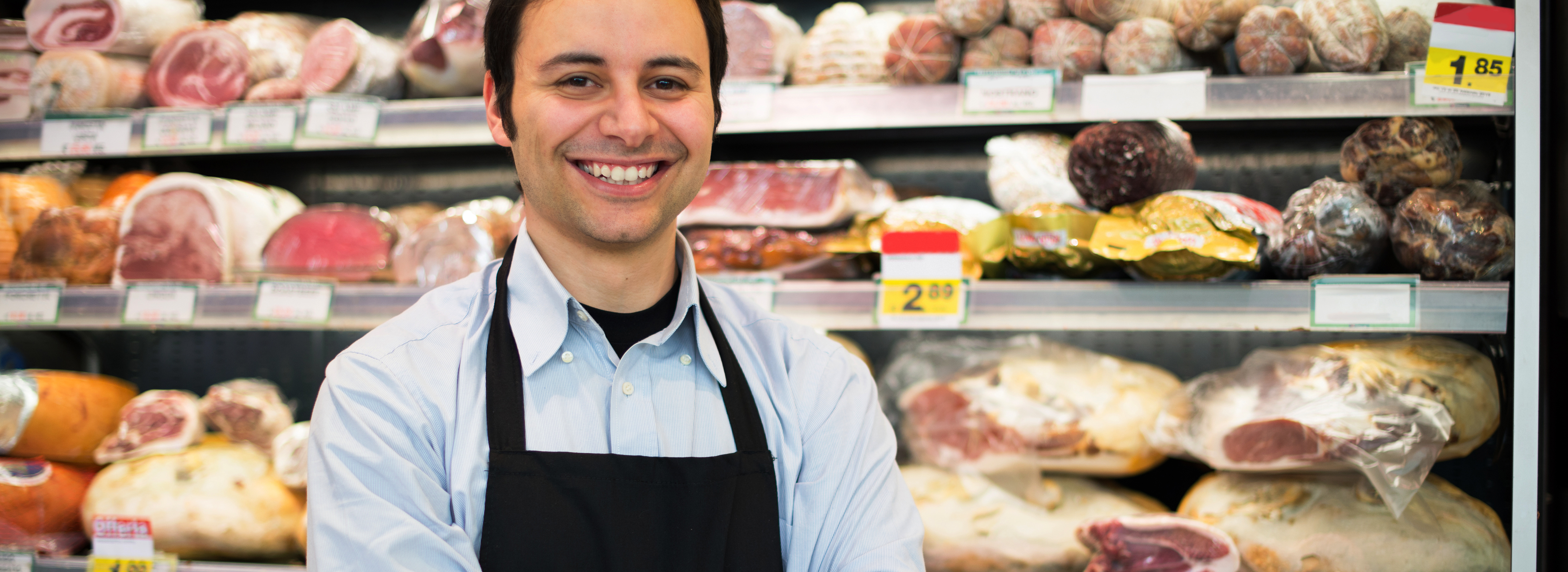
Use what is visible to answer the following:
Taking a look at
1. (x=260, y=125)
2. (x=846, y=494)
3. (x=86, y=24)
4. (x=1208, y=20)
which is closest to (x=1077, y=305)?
(x=1208, y=20)

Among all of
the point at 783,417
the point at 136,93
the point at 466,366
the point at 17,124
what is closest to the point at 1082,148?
the point at 783,417

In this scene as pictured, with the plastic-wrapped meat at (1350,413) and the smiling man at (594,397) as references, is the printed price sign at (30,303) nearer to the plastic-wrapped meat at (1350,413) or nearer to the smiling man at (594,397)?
the smiling man at (594,397)

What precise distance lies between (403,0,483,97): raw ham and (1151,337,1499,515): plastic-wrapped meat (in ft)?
4.04

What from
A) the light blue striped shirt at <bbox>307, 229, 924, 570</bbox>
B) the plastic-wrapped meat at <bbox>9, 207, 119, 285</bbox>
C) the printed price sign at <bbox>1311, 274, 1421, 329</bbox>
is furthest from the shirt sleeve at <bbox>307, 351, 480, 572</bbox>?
the plastic-wrapped meat at <bbox>9, 207, 119, 285</bbox>

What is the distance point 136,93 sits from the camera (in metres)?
2.36

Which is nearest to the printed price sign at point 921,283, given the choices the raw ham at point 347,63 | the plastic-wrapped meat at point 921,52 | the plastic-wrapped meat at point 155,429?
the plastic-wrapped meat at point 921,52

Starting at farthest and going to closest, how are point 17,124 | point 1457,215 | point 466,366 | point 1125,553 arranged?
point 17,124 → point 1125,553 → point 1457,215 → point 466,366

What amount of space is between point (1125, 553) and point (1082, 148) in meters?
0.78

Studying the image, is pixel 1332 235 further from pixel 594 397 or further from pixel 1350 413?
pixel 594 397

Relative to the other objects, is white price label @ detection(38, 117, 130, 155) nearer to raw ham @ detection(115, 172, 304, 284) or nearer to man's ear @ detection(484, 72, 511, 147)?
raw ham @ detection(115, 172, 304, 284)

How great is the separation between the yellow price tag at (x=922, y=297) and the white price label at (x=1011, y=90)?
35 centimetres

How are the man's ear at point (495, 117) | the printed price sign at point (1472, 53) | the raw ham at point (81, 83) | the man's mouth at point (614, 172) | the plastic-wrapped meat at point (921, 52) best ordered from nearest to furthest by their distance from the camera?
the man's mouth at point (614, 172) < the man's ear at point (495, 117) < the printed price sign at point (1472, 53) < the plastic-wrapped meat at point (921, 52) < the raw ham at point (81, 83)

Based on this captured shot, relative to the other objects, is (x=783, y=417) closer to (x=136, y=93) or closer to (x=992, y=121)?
(x=992, y=121)

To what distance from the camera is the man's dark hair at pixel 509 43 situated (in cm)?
120
